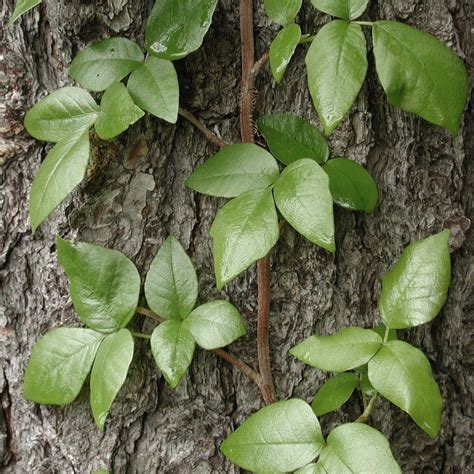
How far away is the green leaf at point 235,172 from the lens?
949mm

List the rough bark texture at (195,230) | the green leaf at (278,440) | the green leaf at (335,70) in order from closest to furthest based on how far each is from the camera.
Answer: the green leaf at (335,70)
the green leaf at (278,440)
the rough bark texture at (195,230)

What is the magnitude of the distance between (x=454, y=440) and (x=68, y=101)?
2.79 ft

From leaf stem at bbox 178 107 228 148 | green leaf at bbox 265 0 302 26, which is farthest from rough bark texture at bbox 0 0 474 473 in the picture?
green leaf at bbox 265 0 302 26

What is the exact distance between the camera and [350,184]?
1002 mm

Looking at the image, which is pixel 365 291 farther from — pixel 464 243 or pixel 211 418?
pixel 211 418

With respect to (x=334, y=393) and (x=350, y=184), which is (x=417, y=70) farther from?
(x=334, y=393)

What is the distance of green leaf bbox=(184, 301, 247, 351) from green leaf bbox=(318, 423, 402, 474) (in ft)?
0.66

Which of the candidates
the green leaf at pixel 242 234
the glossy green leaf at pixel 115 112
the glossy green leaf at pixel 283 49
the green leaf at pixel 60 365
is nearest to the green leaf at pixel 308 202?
the green leaf at pixel 242 234

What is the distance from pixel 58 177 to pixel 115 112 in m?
0.12

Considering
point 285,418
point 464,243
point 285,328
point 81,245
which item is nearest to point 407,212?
point 464,243

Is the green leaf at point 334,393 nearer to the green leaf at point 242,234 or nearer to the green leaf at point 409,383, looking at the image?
the green leaf at point 409,383

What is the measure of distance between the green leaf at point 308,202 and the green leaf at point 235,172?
0.20 ft

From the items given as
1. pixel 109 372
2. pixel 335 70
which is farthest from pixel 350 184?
pixel 109 372

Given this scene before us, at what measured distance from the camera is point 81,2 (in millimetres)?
990
